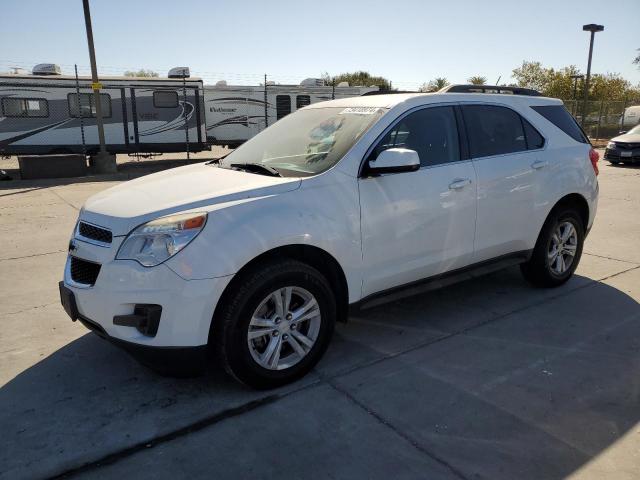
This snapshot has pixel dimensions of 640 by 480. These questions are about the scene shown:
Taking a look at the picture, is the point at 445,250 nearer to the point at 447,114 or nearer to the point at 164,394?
the point at 447,114

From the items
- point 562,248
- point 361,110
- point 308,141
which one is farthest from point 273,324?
point 562,248

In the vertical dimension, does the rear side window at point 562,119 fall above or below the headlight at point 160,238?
above

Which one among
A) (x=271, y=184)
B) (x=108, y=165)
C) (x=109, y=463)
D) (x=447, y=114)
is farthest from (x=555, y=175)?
(x=108, y=165)

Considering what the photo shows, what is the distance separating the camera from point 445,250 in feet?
13.2

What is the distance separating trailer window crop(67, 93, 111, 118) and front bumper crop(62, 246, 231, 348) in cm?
1594

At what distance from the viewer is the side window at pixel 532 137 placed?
4.69 m

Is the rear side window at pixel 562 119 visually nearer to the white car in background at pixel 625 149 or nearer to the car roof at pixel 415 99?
the car roof at pixel 415 99

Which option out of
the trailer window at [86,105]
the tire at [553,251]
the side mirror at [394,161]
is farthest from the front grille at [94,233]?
the trailer window at [86,105]

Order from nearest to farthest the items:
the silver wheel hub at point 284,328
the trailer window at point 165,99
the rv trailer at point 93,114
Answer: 1. the silver wheel hub at point 284,328
2. the rv trailer at point 93,114
3. the trailer window at point 165,99

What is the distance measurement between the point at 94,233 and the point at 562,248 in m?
4.15

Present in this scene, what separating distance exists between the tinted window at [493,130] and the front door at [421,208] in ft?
0.61

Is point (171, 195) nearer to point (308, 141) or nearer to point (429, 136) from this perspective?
point (308, 141)

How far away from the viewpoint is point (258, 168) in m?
3.71

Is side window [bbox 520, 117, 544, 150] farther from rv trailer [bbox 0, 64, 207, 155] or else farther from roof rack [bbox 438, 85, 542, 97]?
rv trailer [bbox 0, 64, 207, 155]
